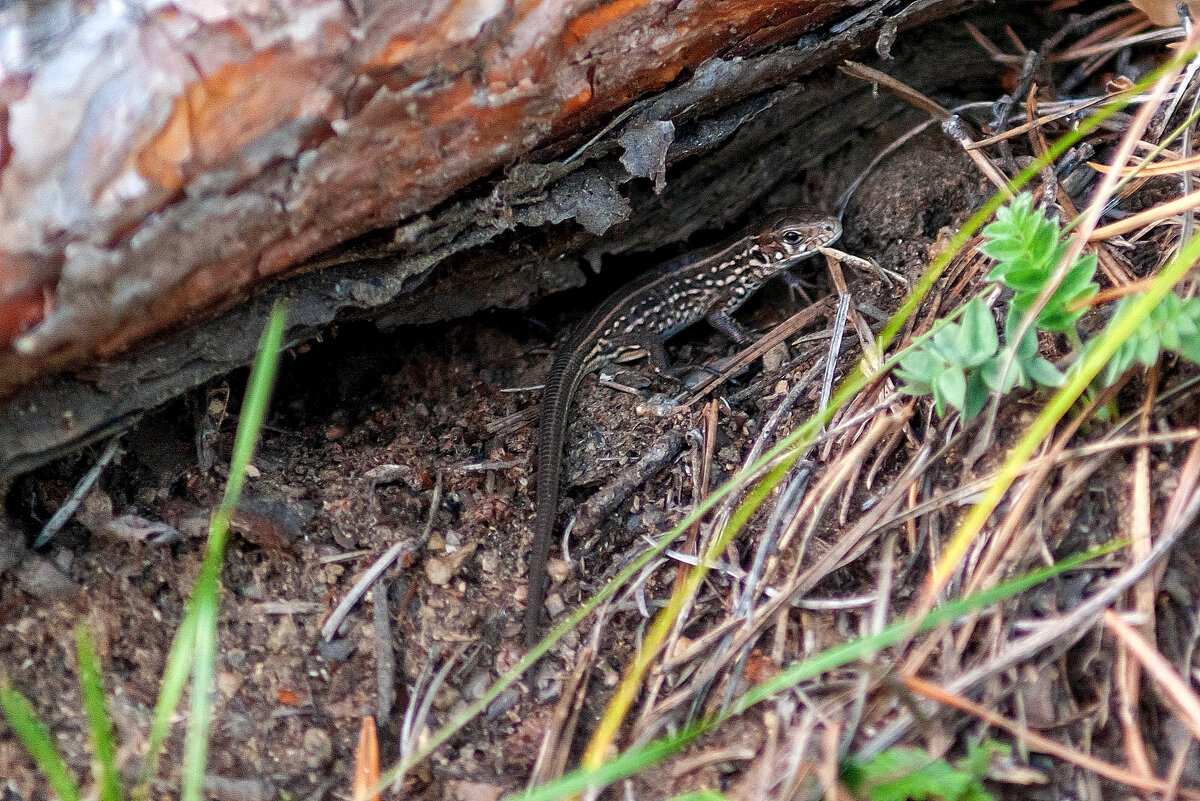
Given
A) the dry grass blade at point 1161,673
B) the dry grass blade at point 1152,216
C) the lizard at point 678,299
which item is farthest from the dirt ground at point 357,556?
the dry grass blade at point 1152,216

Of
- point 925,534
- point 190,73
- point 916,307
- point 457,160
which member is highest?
point 190,73

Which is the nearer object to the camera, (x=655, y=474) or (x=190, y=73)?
(x=190, y=73)

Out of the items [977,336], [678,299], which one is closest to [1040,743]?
[977,336]

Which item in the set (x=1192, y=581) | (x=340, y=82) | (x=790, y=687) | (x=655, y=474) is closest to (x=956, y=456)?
(x=1192, y=581)

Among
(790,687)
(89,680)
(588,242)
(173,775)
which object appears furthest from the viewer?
(588,242)

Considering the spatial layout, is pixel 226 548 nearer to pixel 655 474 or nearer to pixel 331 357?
pixel 331 357

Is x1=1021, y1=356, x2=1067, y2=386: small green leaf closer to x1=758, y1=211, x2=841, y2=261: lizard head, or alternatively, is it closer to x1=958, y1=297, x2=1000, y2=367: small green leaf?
x1=958, y1=297, x2=1000, y2=367: small green leaf
